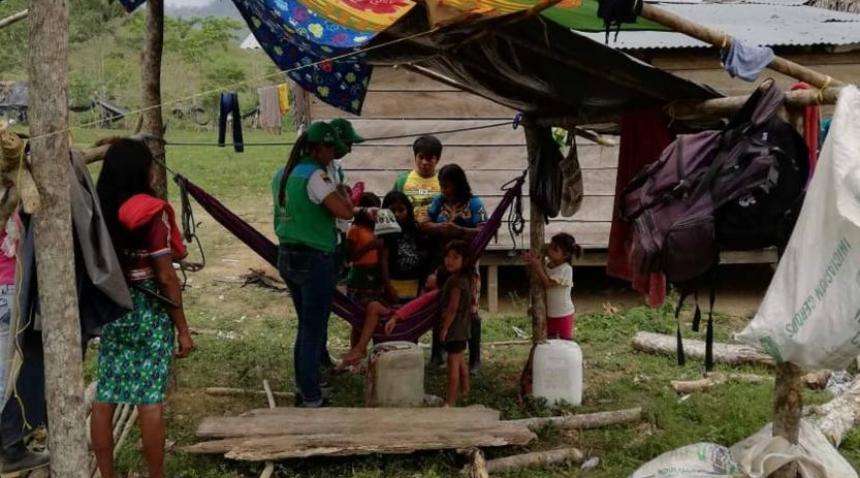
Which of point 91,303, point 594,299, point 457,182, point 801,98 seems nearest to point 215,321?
point 457,182

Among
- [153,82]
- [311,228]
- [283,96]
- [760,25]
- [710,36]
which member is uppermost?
[760,25]

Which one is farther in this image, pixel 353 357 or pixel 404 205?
pixel 404 205

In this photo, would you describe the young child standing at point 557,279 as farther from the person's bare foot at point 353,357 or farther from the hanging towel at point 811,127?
the hanging towel at point 811,127

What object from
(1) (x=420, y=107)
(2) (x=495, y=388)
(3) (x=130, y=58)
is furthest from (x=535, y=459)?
(3) (x=130, y=58)

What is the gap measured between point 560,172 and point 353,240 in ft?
4.01

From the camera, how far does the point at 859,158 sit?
251 cm

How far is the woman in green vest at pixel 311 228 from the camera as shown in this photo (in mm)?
4051

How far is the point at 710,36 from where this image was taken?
2.96 metres

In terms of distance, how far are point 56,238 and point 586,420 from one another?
2875 mm

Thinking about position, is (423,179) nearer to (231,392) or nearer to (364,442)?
(231,392)

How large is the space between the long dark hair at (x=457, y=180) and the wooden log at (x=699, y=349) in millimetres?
1951

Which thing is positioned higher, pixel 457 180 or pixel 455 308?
pixel 457 180

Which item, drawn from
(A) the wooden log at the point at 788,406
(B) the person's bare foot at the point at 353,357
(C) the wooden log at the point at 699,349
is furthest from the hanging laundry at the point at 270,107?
(A) the wooden log at the point at 788,406

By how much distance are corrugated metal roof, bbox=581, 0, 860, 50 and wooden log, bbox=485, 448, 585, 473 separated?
3.26 metres
